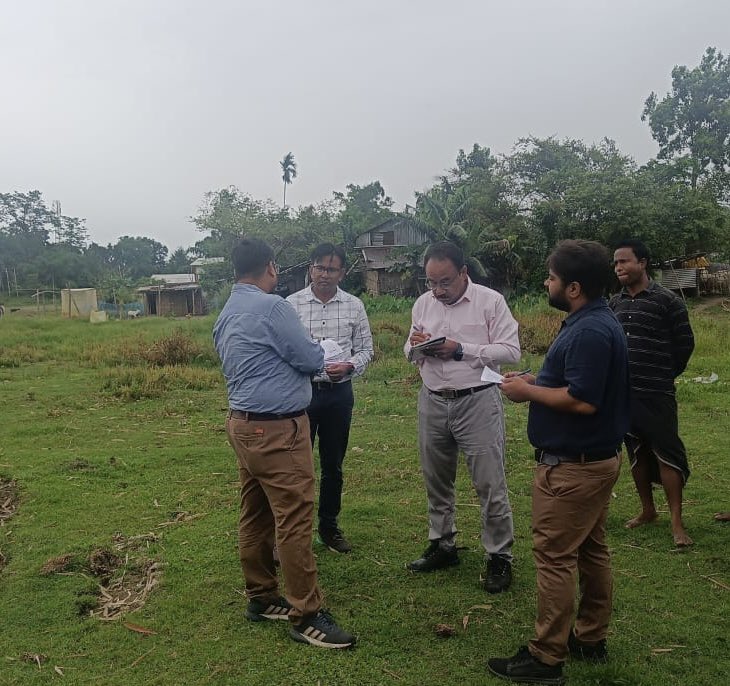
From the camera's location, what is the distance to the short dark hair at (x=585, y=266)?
2.64 metres

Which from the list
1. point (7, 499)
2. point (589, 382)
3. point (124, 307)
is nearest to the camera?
point (589, 382)

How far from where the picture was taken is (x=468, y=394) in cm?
362

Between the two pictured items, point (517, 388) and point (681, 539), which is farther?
point (681, 539)

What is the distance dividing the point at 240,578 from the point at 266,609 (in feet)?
1.71

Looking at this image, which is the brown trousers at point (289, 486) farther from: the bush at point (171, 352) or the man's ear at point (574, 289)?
the bush at point (171, 352)

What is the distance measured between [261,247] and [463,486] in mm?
3073

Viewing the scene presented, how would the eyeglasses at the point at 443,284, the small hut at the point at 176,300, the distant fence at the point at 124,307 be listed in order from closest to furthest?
the eyeglasses at the point at 443,284, the distant fence at the point at 124,307, the small hut at the point at 176,300

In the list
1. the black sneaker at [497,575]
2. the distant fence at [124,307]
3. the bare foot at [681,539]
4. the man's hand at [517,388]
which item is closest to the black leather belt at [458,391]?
the man's hand at [517,388]

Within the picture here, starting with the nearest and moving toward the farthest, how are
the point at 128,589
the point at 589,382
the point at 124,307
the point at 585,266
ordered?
the point at 589,382
the point at 585,266
the point at 128,589
the point at 124,307

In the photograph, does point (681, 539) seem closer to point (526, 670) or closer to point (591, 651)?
point (591, 651)

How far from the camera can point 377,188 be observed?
209ft

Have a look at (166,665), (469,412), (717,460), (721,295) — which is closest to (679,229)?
(721,295)

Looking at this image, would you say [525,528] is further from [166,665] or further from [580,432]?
[166,665]

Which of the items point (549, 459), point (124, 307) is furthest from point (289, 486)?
point (124, 307)
